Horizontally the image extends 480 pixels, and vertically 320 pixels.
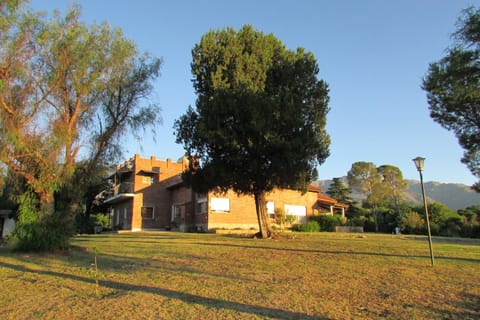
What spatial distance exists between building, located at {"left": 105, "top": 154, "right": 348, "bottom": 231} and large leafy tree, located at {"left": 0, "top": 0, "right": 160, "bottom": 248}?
14618 mm

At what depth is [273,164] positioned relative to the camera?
54.6ft

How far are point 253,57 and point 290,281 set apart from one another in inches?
465

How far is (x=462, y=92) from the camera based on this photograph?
13.9 meters

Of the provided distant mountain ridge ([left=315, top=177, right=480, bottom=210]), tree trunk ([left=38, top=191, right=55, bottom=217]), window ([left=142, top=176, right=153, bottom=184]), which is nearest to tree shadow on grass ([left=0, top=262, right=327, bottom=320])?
tree trunk ([left=38, top=191, right=55, bottom=217])

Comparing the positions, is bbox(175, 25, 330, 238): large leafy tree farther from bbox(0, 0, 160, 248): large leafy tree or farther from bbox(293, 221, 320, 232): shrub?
bbox(293, 221, 320, 232): shrub

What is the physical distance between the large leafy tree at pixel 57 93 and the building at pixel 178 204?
14618mm

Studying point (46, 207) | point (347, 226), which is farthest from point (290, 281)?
point (347, 226)

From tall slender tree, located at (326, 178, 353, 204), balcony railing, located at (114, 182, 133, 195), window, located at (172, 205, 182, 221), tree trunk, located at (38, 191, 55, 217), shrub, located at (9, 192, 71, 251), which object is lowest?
shrub, located at (9, 192, 71, 251)

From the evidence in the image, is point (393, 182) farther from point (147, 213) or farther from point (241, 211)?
point (147, 213)

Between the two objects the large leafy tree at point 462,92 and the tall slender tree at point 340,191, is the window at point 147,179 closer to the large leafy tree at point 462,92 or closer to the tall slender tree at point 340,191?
the large leafy tree at point 462,92

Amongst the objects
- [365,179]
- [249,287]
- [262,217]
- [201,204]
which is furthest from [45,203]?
[365,179]

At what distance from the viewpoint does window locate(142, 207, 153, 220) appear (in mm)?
36531

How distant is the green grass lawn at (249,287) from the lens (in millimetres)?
5832

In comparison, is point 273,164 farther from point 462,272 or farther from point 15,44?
point 15,44
